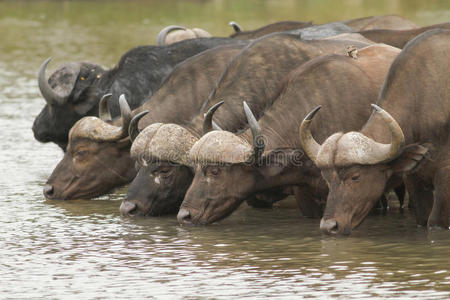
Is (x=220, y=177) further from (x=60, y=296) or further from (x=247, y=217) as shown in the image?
(x=60, y=296)

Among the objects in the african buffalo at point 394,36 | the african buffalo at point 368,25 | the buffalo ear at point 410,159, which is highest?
the african buffalo at point 368,25

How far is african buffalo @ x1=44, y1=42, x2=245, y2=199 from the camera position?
11.5 metres

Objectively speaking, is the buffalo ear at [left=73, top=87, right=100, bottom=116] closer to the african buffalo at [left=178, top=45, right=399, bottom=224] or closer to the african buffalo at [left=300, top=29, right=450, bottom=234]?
the african buffalo at [left=178, top=45, right=399, bottom=224]

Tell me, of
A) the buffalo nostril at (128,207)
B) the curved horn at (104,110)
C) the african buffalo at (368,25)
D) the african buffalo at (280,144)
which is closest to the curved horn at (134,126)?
the buffalo nostril at (128,207)

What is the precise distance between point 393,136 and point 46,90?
529 cm

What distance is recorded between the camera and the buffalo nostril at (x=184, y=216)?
985 cm

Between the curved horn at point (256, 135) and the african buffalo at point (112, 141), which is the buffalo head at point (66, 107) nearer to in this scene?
the african buffalo at point (112, 141)

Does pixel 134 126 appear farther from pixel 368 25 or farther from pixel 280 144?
pixel 368 25

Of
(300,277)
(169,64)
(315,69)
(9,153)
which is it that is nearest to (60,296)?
(300,277)

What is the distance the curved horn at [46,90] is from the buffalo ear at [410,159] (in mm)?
4959

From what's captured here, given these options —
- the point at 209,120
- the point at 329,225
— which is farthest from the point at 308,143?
the point at 209,120

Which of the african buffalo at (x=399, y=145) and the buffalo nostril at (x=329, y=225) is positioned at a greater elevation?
the african buffalo at (x=399, y=145)

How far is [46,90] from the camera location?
12.9m

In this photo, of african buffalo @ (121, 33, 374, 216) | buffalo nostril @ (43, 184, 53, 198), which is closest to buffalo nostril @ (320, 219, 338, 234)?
A: african buffalo @ (121, 33, 374, 216)
